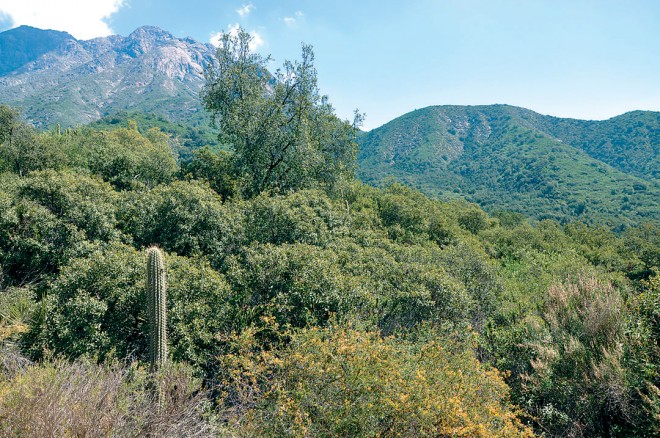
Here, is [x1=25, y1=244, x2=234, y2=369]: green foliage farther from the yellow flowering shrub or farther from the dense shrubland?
the yellow flowering shrub

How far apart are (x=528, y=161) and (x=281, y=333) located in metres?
151

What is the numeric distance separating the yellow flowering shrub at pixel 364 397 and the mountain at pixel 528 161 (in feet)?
303

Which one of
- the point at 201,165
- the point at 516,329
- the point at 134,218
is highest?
the point at 201,165

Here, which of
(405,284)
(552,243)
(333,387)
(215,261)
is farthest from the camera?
(552,243)

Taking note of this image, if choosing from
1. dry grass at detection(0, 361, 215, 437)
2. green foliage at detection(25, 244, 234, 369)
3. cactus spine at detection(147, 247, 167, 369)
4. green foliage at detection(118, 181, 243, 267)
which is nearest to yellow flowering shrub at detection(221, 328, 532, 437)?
dry grass at detection(0, 361, 215, 437)

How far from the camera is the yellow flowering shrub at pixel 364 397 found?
7117 mm

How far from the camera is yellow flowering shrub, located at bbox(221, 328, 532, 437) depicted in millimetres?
7117

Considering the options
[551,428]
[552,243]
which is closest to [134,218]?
[551,428]

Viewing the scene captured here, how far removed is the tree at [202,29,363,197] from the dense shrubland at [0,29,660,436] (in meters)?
4.95

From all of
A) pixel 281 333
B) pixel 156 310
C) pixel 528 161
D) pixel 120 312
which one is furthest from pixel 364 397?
pixel 528 161

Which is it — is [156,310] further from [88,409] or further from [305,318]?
[305,318]

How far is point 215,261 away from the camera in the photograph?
559 inches

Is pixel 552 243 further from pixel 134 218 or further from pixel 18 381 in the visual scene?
pixel 18 381

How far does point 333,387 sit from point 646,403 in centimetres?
840
